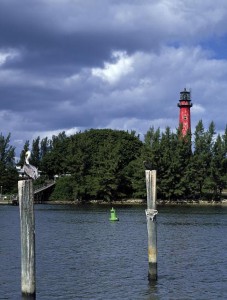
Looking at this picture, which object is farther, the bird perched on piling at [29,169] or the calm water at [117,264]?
the calm water at [117,264]

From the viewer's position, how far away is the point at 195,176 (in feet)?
425

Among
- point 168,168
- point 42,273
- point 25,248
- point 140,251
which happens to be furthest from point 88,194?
point 25,248

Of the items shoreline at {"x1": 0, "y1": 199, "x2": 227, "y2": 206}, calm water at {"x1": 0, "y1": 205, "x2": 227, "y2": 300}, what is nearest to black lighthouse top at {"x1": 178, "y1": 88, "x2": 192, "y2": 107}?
shoreline at {"x1": 0, "y1": 199, "x2": 227, "y2": 206}

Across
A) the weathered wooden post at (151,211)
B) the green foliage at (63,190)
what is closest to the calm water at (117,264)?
the weathered wooden post at (151,211)

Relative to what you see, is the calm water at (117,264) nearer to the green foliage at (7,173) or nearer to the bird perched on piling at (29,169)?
the bird perched on piling at (29,169)

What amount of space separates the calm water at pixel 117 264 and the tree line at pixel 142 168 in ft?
226

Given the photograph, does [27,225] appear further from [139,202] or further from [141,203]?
[139,202]

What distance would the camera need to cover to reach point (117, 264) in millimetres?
35281

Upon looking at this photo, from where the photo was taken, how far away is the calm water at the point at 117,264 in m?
27.0

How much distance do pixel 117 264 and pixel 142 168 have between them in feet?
307

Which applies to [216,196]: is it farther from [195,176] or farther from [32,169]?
[32,169]

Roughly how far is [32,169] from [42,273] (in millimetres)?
12121

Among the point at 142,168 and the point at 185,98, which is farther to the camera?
the point at 185,98

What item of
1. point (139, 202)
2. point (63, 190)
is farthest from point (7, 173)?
point (139, 202)
